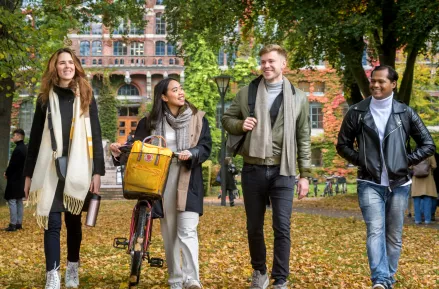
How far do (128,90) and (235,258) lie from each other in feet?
158

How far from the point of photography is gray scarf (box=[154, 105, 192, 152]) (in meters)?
6.58

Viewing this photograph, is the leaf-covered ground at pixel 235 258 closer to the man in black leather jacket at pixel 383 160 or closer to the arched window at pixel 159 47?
the man in black leather jacket at pixel 383 160

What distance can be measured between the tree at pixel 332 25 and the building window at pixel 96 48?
3364 cm

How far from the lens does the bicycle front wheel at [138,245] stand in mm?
6121

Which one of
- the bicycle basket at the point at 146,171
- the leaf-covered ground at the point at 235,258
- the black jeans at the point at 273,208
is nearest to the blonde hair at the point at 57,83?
the bicycle basket at the point at 146,171

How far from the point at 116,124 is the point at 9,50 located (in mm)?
37511

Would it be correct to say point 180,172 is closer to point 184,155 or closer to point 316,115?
point 184,155

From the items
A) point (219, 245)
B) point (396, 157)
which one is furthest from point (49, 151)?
point (219, 245)

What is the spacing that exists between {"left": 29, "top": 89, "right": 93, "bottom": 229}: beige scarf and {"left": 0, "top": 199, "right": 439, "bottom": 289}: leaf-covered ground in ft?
2.88

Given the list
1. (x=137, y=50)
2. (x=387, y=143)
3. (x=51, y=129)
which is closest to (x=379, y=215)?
(x=387, y=143)

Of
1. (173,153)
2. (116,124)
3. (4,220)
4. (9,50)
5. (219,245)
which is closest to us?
(173,153)

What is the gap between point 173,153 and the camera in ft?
20.7

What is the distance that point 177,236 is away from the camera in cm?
657

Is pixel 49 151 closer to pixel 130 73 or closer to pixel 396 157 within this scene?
pixel 396 157
